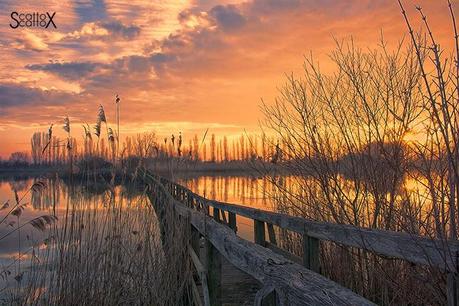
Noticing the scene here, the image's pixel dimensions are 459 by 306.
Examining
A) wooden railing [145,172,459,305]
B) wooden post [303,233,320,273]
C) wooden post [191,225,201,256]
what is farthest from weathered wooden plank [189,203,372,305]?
wooden post [191,225,201,256]

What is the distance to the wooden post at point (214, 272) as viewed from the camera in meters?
3.51

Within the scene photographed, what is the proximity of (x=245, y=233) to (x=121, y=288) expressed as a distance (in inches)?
441

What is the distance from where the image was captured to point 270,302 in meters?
1.79

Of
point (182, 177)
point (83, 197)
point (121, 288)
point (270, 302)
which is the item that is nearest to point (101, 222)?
point (83, 197)

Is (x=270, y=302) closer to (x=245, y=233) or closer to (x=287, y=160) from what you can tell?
(x=287, y=160)

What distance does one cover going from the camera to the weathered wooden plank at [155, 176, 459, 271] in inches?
107

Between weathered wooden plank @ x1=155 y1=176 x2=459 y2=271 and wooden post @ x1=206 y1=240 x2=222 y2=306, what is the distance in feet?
3.35

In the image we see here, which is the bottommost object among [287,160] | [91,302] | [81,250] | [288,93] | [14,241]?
[14,241]

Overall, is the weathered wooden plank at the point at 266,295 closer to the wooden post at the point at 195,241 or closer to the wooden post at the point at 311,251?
the wooden post at the point at 311,251

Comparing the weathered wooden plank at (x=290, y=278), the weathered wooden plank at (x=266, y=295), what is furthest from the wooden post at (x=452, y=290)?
the weathered wooden plank at (x=266, y=295)

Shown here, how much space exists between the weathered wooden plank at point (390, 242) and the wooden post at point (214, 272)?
102cm

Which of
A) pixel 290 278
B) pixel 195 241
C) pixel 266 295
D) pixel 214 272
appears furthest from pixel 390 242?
pixel 195 241

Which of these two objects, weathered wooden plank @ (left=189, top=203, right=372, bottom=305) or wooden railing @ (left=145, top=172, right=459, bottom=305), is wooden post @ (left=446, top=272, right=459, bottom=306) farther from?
weathered wooden plank @ (left=189, top=203, right=372, bottom=305)

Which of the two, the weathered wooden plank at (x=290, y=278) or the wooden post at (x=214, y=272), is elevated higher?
the weathered wooden plank at (x=290, y=278)
